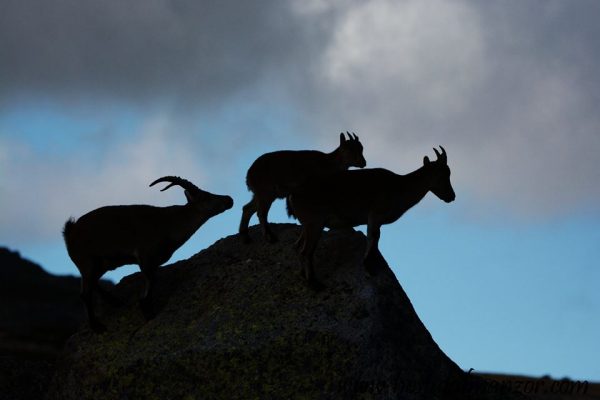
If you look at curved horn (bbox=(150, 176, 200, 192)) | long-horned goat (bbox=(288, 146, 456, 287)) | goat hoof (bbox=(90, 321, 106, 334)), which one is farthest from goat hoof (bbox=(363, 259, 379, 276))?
goat hoof (bbox=(90, 321, 106, 334))

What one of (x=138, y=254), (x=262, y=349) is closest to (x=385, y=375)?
(x=262, y=349)

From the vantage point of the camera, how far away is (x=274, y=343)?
485 inches

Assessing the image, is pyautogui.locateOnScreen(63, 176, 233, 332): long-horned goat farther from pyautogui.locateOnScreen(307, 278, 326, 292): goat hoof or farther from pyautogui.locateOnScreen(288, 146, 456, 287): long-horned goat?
pyautogui.locateOnScreen(307, 278, 326, 292): goat hoof

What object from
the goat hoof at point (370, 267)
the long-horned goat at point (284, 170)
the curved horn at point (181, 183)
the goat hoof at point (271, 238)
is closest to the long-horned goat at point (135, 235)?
the curved horn at point (181, 183)

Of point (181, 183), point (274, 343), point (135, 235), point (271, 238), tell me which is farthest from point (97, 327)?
point (274, 343)

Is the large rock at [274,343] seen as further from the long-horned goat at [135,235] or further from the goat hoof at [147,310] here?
the long-horned goat at [135,235]

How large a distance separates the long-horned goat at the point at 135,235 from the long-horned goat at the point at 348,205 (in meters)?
2.06

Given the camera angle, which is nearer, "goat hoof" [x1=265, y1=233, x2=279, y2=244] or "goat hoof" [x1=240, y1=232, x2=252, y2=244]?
"goat hoof" [x1=265, y1=233, x2=279, y2=244]

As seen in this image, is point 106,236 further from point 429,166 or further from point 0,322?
point 0,322

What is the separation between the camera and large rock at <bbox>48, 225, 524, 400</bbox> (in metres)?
12.0

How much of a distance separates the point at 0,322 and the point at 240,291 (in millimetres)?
15261

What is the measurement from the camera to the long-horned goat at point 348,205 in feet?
42.1

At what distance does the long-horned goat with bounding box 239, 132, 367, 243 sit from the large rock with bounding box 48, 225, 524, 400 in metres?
0.70

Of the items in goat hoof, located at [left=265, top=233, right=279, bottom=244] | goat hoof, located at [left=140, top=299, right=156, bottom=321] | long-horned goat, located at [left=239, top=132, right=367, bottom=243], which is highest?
long-horned goat, located at [left=239, top=132, right=367, bottom=243]
